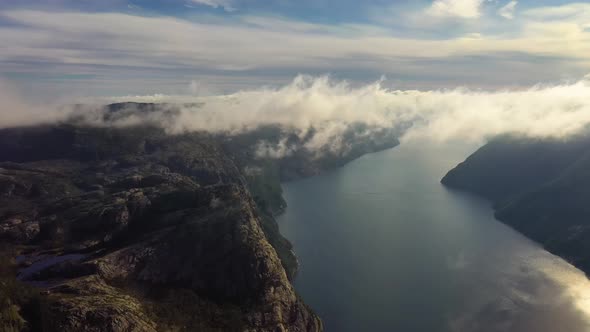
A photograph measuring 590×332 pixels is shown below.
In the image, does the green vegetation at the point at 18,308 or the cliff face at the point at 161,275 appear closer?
the green vegetation at the point at 18,308

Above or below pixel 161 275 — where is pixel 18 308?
above

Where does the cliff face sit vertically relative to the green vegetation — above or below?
below

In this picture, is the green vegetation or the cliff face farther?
the cliff face

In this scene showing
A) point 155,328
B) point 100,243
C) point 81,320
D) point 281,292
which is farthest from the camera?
point 100,243

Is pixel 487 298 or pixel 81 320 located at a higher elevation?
pixel 81 320

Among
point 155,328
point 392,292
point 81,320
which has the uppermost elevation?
point 81,320

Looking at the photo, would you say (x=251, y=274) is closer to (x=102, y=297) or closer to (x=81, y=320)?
(x=102, y=297)

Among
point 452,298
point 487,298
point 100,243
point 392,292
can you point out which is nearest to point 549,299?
point 487,298

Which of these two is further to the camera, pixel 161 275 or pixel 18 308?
pixel 161 275

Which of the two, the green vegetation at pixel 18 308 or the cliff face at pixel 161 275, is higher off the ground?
the green vegetation at pixel 18 308

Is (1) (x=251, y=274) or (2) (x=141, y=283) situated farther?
(1) (x=251, y=274)

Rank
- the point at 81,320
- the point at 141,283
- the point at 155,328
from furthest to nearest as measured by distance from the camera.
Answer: the point at 141,283 < the point at 155,328 < the point at 81,320
